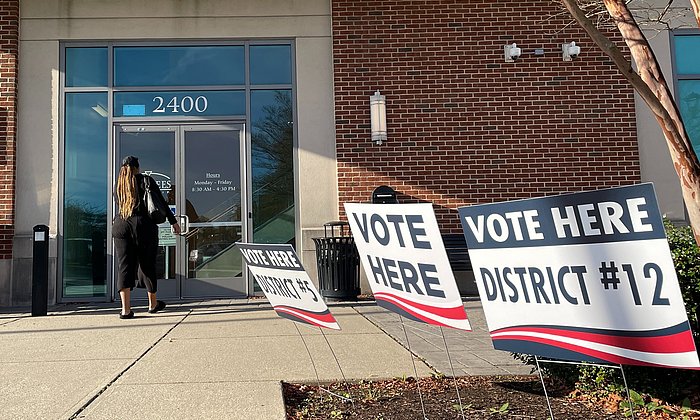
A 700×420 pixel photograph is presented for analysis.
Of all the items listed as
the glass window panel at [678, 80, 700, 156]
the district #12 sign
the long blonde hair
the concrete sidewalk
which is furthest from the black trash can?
the glass window panel at [678, 80, 700, 156]

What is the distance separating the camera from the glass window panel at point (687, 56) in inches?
380

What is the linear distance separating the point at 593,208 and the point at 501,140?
7525 mm

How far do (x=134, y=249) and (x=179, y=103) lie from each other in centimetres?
323

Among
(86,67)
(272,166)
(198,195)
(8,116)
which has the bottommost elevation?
(198,195)

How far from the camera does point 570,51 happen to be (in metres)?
9.23

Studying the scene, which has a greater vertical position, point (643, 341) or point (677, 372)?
point (643, 341)

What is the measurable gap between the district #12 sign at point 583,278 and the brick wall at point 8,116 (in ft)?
27.4

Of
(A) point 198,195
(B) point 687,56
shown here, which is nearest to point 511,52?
(B) point 687,56

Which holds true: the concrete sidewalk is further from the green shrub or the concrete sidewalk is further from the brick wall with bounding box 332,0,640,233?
the brick wall with bounding box 332,0,640,233

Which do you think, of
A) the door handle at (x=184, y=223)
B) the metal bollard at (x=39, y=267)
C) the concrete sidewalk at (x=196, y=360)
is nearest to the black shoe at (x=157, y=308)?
the concrete sidewalk at (x=196, y=360)

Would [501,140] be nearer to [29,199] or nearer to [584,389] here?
[584,389]

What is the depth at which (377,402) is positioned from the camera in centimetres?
342

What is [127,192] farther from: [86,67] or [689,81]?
[689,81]

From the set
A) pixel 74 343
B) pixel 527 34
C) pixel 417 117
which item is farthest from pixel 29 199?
pixel 527 34
